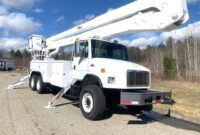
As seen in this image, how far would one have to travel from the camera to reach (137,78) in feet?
31.5

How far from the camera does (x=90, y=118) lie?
371 inches

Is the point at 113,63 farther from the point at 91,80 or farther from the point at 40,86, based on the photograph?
the point at 40,86

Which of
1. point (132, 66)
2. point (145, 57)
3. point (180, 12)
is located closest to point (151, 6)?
point (180, 12)

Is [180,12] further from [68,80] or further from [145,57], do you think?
[145,57]

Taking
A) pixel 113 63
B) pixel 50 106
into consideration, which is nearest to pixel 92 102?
pixel 113 63

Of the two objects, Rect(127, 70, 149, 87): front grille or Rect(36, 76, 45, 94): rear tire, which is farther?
Rect(36, 76, 45, 94): rear tire

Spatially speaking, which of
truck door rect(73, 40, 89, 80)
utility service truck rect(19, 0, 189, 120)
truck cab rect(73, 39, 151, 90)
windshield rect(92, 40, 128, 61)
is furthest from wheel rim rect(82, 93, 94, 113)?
windshield rect(92, 40, 128, 61)

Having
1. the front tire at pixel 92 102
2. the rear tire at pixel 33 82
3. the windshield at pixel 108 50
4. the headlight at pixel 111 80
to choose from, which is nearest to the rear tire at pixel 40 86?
the rear tire at pixel 33 82

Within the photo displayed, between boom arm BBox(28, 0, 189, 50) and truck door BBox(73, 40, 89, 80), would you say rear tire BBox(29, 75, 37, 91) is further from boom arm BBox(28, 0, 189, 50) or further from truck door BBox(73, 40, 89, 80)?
truck door BBox(73, 40, 89, 80)

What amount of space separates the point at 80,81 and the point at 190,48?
69.9 ft

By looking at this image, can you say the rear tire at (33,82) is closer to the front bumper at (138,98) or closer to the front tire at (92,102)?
the front tire at (92,102)

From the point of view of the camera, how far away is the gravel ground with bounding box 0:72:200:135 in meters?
7.92

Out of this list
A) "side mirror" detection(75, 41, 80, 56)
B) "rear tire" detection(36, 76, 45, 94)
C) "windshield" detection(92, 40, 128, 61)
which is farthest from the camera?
"rear tire" detection(36, 76, 45, 94)

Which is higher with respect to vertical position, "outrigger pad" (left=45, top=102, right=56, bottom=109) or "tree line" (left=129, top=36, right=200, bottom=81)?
"tree line" (left=129, top=36, right=200, bottom=81)
